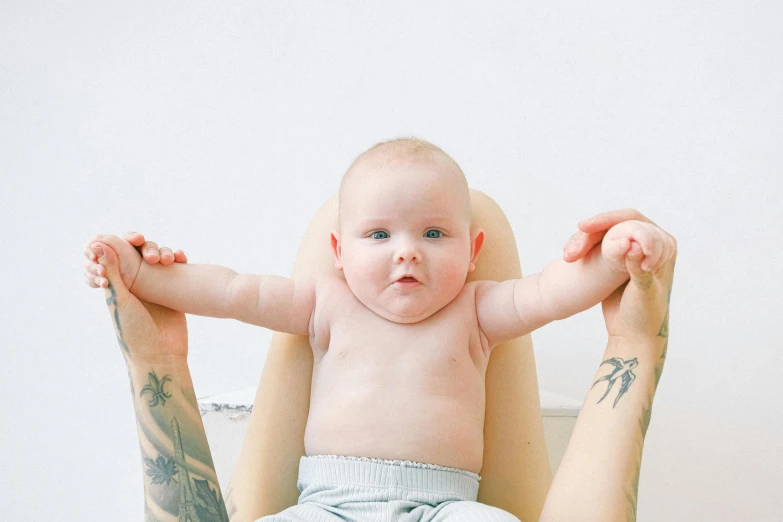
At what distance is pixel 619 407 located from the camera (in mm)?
1165

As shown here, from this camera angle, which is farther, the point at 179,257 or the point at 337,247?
the point at 337,247

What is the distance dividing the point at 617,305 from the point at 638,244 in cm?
15

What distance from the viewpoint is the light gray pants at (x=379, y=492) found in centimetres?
118

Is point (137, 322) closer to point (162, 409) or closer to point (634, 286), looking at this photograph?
point (162, 409)

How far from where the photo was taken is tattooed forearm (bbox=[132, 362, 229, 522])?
118 cm

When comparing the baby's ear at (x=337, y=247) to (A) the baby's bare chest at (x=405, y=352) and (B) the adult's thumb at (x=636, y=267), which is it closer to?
(A) the baby's bare chest at (x=405, y=352)

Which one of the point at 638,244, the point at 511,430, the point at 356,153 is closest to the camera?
the point at 638,244

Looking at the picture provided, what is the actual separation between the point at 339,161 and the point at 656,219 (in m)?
0.80

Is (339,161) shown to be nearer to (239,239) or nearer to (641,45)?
(239,239)

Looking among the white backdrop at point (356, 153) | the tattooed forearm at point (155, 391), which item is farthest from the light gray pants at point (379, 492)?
the white backdrop at point (356, 153)

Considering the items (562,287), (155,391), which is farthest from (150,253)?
(562,287)

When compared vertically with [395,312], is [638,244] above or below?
above

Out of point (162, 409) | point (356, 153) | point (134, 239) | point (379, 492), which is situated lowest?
point (379, 492)

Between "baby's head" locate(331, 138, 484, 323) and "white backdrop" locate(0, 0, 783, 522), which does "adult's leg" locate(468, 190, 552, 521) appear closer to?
"baby's head" locate(331, 138, 484, 323)
